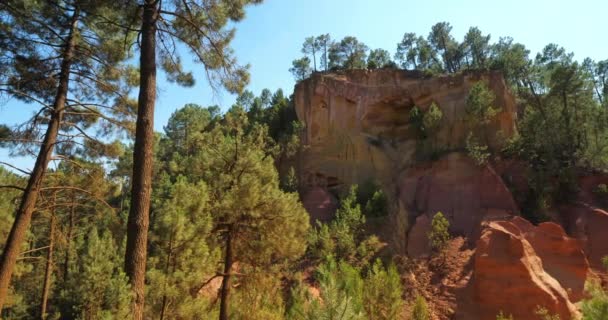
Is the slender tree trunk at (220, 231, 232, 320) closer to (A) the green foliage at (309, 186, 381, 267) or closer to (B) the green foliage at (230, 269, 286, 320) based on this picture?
(B) the green foliage at (230, 269, 286, 320)

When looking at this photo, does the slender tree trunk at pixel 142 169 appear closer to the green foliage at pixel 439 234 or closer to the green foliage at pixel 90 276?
the green foliage at pixel 90 276

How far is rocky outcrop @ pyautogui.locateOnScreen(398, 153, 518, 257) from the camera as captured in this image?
24.1 meters

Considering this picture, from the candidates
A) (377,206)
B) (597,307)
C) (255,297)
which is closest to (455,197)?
(377,206)

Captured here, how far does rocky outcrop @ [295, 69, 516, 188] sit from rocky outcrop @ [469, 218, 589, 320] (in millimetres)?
15878

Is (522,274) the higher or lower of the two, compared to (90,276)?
lower

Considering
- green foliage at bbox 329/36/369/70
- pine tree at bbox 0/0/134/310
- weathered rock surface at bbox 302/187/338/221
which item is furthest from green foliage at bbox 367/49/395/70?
pine tree at bbox 0/0/134/310

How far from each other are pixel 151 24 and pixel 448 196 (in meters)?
24.1

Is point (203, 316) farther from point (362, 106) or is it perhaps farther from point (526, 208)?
point (362, 106)

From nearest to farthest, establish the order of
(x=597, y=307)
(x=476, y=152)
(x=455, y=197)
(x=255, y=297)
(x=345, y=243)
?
1. (x=597, y=307)
2. (x=255, y=297)
3. (x=345, y=243)
4. (x=455, y=197)
5. (x=476, y=152)

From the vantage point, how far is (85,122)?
28.6 feet

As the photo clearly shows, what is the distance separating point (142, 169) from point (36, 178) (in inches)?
106

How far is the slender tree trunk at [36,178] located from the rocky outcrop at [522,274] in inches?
553

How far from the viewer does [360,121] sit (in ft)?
115

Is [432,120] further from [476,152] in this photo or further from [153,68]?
[153,68]
